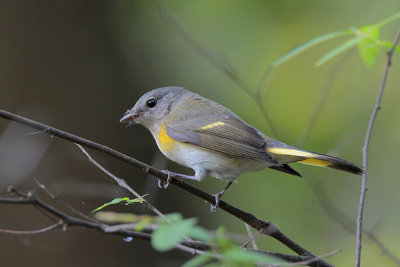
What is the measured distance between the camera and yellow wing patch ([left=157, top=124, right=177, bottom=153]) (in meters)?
3.04

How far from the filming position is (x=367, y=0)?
261 inches

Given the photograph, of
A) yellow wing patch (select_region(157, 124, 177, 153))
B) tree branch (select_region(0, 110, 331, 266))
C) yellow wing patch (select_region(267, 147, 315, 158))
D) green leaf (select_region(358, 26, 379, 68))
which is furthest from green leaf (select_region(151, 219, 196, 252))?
yellow wing patch (select_region(157, 124, 177, 153))

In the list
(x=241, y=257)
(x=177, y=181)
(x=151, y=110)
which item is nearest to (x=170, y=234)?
(x=241, y=257)

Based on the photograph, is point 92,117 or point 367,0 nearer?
point 92,117

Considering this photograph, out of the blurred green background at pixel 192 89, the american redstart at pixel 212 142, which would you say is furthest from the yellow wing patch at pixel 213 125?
the blurred green background at pixel 192 89

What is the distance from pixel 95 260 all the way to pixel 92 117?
141cm

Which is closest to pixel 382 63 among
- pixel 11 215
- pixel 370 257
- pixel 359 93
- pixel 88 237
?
pixel 359 93

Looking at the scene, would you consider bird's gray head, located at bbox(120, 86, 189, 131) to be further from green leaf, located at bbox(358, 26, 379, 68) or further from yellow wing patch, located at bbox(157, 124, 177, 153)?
green leaf, located at bbox(358, 26, 379, 68)

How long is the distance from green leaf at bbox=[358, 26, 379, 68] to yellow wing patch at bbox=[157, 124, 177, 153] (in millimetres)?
1274

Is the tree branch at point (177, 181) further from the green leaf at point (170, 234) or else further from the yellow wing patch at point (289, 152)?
the green leaf at point (170, 234)

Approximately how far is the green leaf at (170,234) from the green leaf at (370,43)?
4.60 ft

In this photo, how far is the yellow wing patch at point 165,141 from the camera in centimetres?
304

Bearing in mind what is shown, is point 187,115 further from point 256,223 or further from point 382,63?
point 382,63

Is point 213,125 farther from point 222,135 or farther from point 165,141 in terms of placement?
point 165,141
